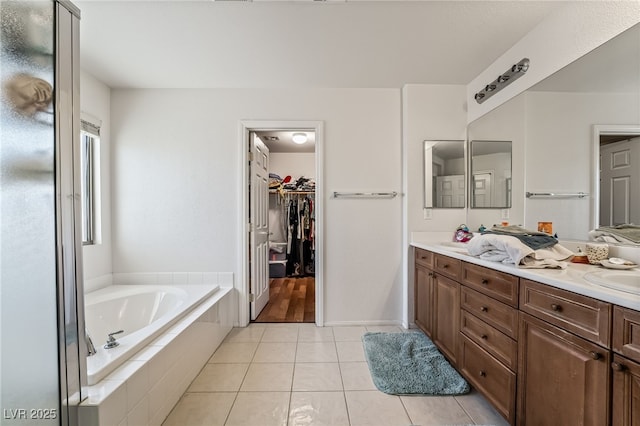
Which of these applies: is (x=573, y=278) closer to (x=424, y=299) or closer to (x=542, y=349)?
(x=542, y=349)

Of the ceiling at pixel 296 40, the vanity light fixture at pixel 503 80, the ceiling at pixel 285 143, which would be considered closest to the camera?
the ceiling at pixel 296 40

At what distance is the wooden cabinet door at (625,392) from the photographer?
72cm

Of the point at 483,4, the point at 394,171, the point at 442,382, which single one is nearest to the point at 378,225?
the point at 394,171

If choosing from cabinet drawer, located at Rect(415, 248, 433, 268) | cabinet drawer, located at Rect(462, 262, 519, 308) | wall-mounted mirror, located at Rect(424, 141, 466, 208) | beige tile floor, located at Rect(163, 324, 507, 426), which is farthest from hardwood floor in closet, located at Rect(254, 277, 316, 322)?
wall-mounted mirror, located at Rect(424, 141, 466, 208)

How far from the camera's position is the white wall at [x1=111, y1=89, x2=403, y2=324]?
2.38 meters

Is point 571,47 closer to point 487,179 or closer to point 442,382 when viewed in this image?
point 487,179

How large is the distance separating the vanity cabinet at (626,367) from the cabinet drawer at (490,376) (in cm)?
41

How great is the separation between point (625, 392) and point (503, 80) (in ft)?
6.47

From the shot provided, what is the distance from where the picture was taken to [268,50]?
6.02 feet

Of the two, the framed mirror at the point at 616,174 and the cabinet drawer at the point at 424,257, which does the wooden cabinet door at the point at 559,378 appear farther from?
the cabinet drawer at the point at 424,257

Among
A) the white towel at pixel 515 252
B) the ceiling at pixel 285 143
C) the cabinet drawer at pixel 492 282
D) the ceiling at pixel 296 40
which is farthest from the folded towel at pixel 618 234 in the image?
the ceiling at pixel 285 143

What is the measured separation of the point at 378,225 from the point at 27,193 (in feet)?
7.34

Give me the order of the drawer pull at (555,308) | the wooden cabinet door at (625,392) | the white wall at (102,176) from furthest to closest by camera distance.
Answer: the white wall at (102,176)
the drawer pull at (555,308)
the wooden cabinet door at (625,392)

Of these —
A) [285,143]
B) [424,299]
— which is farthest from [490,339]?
[285,143]
